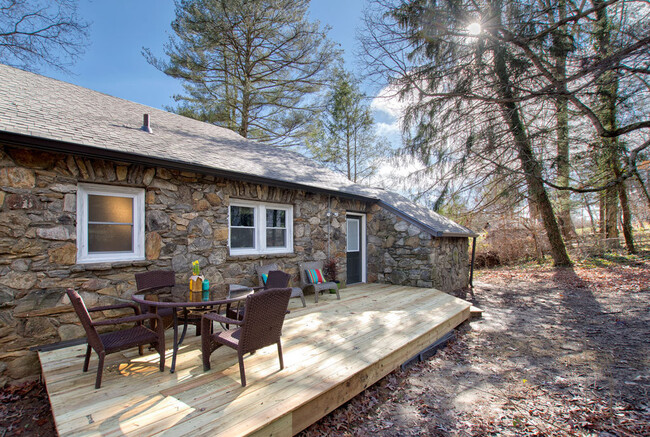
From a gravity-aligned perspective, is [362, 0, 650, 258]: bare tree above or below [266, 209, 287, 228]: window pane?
above

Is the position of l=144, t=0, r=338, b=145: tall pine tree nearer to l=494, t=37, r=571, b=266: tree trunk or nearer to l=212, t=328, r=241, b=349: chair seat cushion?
l=494, t=37, r=571, b=266: tree trunk

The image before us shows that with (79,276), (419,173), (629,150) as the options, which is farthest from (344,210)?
(629,150)

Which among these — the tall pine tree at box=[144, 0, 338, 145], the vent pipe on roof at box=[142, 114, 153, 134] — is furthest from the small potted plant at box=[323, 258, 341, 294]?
the tall pine tree at box=[144, 0, 338, 145]

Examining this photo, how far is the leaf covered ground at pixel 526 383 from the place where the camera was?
2.61 m

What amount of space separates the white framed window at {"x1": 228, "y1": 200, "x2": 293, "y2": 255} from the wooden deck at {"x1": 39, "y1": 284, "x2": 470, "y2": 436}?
174cm

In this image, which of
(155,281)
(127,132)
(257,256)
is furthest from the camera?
(257,256)

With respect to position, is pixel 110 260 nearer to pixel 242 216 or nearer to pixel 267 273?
pixel 242 216

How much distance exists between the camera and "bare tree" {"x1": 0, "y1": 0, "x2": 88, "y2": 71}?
25.8ft

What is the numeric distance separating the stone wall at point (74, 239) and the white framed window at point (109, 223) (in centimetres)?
10

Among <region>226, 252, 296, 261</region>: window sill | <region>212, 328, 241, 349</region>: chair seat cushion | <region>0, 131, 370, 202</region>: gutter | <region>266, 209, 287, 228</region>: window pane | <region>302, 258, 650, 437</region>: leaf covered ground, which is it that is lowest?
<region>302, 258, 650, 437</region>: leaf covered ground

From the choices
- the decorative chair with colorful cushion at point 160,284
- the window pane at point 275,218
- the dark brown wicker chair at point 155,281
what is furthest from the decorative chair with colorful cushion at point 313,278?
the dark brown wicker chair at point 155,281

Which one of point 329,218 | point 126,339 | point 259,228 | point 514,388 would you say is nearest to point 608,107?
point 329,218

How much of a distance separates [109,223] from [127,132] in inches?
60.2

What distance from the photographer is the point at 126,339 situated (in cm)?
280
